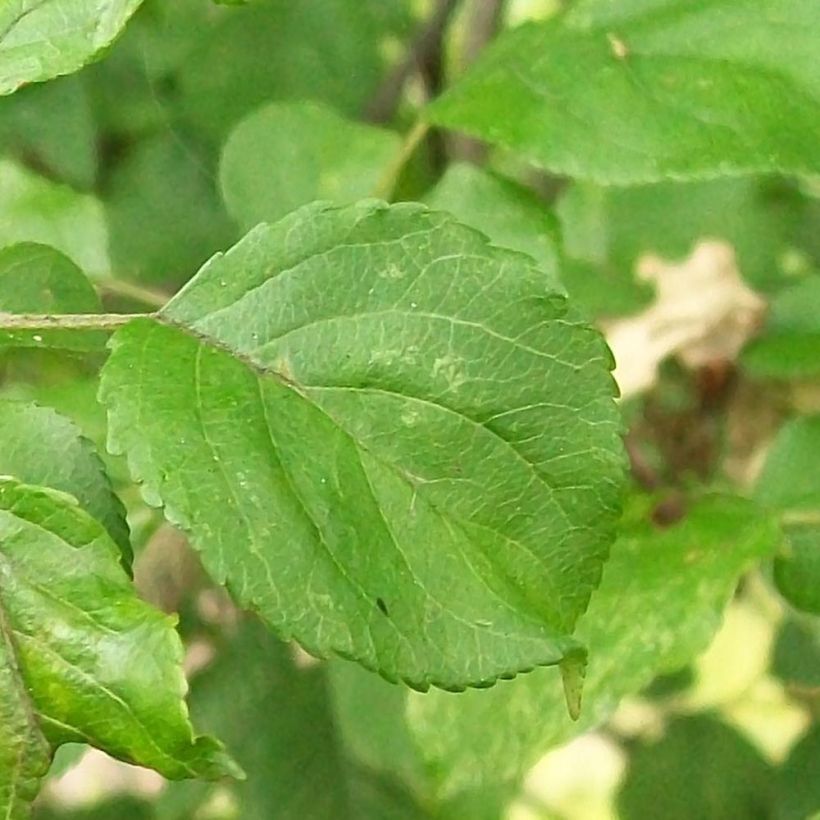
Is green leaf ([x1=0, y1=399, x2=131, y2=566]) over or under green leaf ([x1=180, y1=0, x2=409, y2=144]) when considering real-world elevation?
over

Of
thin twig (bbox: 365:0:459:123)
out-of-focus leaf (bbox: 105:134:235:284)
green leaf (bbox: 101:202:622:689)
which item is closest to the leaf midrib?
green leaf (bbox: 101:202:622:689)

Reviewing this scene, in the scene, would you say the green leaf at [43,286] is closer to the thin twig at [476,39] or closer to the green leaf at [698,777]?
the thin twig at [476,39]

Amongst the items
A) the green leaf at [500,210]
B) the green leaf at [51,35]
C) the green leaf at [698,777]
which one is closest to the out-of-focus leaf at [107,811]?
the green leaf at [698,777]

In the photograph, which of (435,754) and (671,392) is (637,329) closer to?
(671,392)

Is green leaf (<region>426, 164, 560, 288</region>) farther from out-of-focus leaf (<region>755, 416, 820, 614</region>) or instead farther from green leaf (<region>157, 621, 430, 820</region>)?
green leaf (<region>157, 621, 430, 820</region>)

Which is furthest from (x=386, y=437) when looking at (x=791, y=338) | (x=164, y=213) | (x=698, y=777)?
(x=698, y=777)

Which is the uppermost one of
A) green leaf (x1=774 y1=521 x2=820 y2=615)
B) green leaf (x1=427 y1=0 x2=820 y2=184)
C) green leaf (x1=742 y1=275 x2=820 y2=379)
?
green leaf (x1=427 y1=0 x2=820 y2=184)
